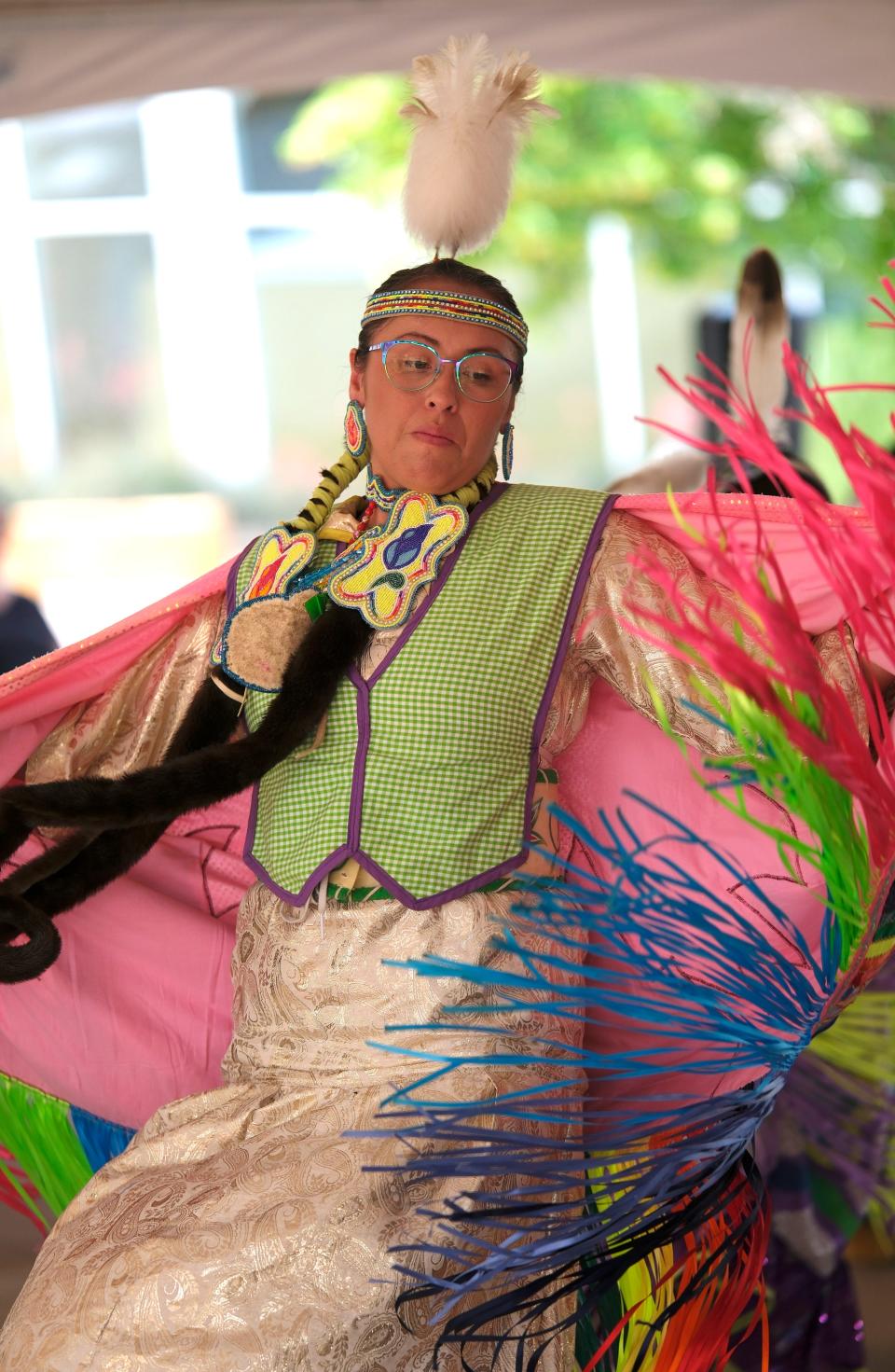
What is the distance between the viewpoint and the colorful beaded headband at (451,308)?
1948mm

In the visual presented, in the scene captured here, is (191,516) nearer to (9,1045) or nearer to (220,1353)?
(9,1045)

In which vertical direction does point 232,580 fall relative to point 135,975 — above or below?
above

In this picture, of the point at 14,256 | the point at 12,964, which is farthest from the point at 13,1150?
the point at 14,256

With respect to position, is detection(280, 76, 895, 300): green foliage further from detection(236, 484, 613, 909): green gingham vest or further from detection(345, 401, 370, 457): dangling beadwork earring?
detection(236, 484, 613, 909): green gingham vest

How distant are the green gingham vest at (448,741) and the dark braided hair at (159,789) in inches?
2.3

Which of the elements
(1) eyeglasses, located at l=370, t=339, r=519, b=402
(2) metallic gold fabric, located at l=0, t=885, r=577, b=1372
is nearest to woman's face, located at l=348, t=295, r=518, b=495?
(1) eyeglasses, located at l=370, t=339, r=519, b=402

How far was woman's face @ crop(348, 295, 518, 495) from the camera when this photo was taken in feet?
6.40

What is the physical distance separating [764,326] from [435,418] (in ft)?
4.33

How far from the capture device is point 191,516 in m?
11.5

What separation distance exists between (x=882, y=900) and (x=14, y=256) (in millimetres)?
11406

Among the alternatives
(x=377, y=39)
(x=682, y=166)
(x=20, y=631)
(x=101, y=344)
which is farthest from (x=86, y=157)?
(x=20, y=631)

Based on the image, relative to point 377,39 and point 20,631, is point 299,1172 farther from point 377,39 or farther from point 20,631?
point 377,39

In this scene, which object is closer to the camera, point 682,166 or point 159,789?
point 159,789

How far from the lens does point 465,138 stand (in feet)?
6.65
